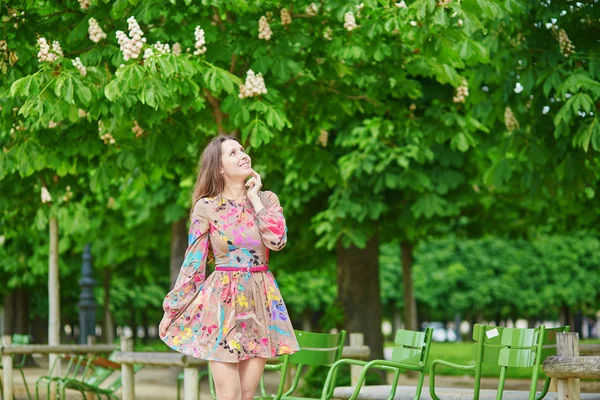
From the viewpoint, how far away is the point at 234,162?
587 centimetres

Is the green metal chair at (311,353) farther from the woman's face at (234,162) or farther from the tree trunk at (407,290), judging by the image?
the tree trunk at (407,290)

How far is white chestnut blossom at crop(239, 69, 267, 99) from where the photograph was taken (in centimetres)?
920

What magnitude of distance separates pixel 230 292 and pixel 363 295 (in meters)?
11.2

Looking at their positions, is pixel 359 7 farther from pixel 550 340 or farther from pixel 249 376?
pixel 249 376

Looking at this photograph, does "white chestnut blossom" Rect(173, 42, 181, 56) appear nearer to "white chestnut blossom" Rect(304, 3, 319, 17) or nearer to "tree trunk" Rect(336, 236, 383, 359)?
"white chestnut blossom" Rect(304, 3, 319, 17)

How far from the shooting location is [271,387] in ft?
59.4

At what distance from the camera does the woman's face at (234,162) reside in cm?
587

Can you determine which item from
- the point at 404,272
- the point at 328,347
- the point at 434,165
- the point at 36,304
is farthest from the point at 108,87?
the point at 36,304

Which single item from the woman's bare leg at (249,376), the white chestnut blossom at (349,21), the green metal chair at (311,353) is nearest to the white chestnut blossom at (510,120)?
the white chestnut blossom at (349,21)

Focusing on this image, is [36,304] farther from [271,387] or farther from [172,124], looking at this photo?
[172,124]

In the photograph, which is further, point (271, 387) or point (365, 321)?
point (271, 387)

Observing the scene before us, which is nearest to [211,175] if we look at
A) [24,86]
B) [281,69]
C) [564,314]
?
[24,86]

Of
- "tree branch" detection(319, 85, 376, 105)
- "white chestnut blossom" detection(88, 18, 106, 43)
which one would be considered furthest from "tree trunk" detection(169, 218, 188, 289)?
"white chestnut blossom" detection(88, 18, 106, 43)

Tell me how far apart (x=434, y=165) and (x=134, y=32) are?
7276 millimetres
